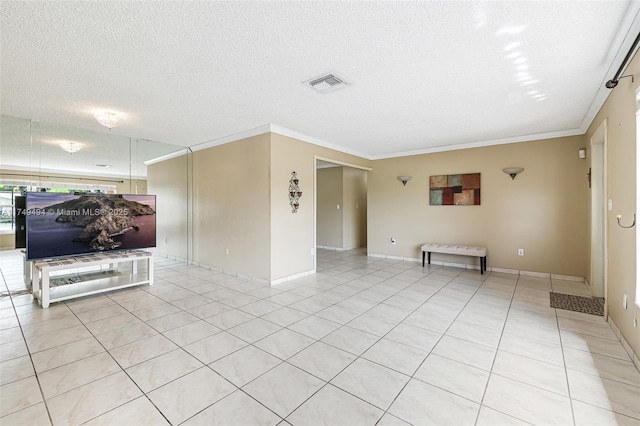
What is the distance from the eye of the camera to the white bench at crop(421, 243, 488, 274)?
5156 millimetres

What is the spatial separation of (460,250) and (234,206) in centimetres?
445

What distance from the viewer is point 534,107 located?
3.59m

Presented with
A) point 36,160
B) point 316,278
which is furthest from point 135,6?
point 316,278

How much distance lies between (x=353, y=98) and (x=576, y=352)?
10.9 feet

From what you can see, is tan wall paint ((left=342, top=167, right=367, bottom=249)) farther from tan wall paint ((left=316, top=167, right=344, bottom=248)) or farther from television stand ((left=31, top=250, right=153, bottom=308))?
television stand ((left=31, top=250, right=153, bottom=308))

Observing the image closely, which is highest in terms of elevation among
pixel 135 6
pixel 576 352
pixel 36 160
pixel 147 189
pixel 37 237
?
pixel 135 6

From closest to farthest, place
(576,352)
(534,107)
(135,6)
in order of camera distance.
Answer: (135,6)
(576,352)
(534,107)

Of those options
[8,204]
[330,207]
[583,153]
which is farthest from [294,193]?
[583,153]

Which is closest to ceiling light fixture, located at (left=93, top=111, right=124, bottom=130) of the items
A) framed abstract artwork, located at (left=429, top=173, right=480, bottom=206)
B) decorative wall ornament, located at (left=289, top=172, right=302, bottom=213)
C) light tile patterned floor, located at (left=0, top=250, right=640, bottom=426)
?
light tile patterned floor, located at (left=0, top=250, right=640, bottom=426)

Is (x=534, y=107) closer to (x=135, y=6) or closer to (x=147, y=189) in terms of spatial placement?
(x=135, y=6)

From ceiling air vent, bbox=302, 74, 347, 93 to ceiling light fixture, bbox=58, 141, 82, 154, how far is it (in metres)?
4.16

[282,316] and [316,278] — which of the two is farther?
[316,278]

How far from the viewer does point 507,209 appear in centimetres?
525

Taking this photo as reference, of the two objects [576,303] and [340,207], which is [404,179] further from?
[576,303]
